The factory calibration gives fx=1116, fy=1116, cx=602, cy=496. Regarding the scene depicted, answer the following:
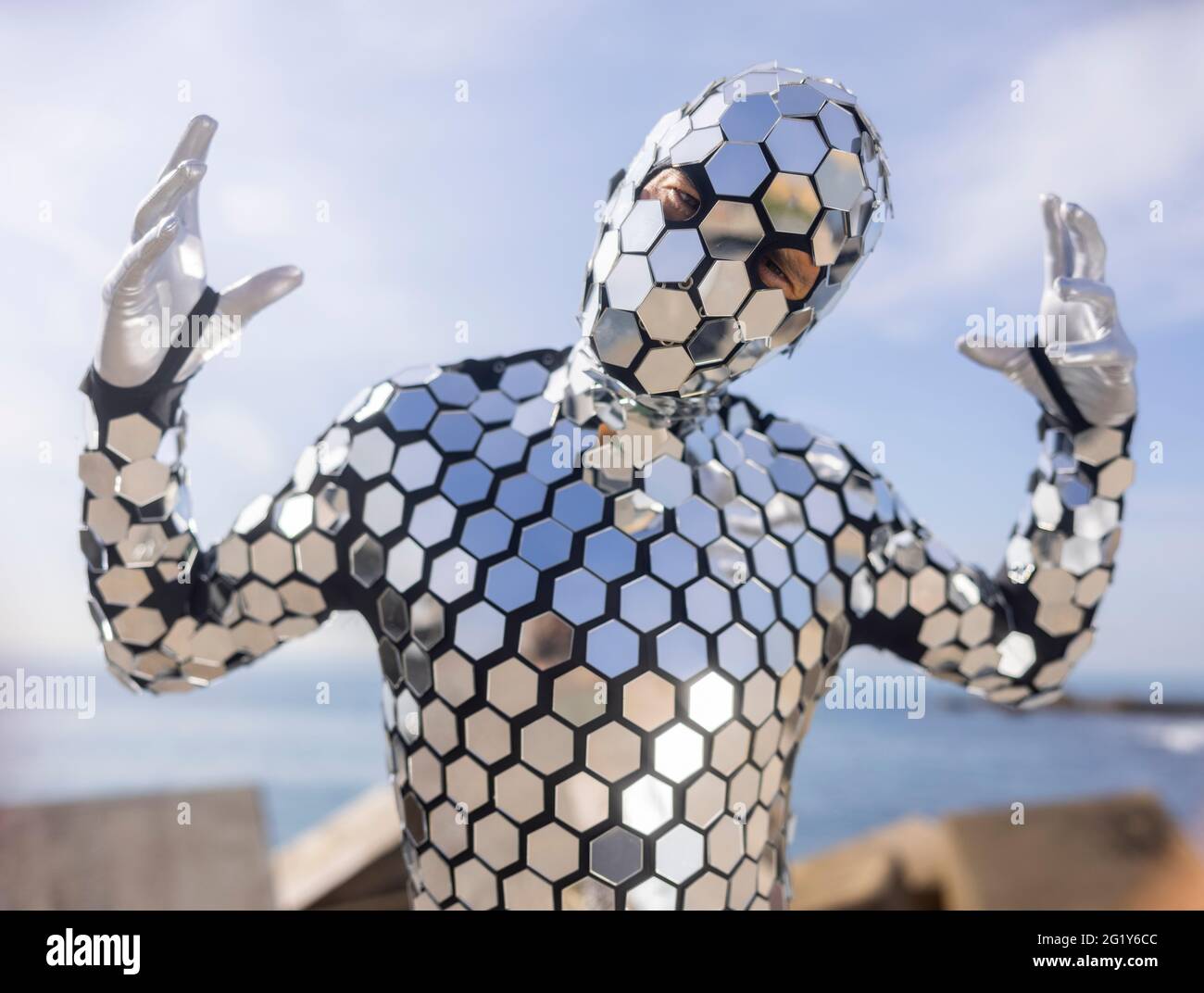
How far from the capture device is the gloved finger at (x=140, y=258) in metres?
1.10

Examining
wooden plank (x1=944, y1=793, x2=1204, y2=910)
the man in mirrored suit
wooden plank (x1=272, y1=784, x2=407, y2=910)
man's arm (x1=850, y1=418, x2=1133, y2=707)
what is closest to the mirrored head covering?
the man in mirrored suit

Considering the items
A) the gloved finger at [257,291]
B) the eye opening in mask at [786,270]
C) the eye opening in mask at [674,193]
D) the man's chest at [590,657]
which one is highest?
the eye opening in mask at [674,193]

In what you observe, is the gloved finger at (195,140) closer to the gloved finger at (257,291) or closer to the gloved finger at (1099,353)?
the gloved finger at (257,291)

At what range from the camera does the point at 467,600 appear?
1.26 meters

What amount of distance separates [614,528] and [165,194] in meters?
0.59

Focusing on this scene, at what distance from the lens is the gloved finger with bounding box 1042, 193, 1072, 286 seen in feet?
4.57

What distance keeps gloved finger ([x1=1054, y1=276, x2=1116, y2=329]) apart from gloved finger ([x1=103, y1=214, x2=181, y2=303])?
991 millimetres

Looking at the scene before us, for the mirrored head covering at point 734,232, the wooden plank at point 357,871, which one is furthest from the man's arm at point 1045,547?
the wooden plank at point 357,871

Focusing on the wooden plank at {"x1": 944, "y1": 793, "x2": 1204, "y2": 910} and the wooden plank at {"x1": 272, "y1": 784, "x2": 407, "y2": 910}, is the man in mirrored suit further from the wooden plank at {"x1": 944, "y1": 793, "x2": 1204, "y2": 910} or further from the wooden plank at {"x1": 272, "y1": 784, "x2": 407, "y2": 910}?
the wooden plank at {"x1": 944, "y1": 793, "x2": 1204, "y2": 910}

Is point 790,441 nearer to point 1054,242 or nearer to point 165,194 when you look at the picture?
point 1054,242

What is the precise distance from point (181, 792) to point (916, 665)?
159 cm

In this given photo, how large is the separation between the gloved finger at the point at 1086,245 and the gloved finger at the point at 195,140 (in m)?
1.02

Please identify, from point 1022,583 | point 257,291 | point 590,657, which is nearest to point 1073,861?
point 1022,583
